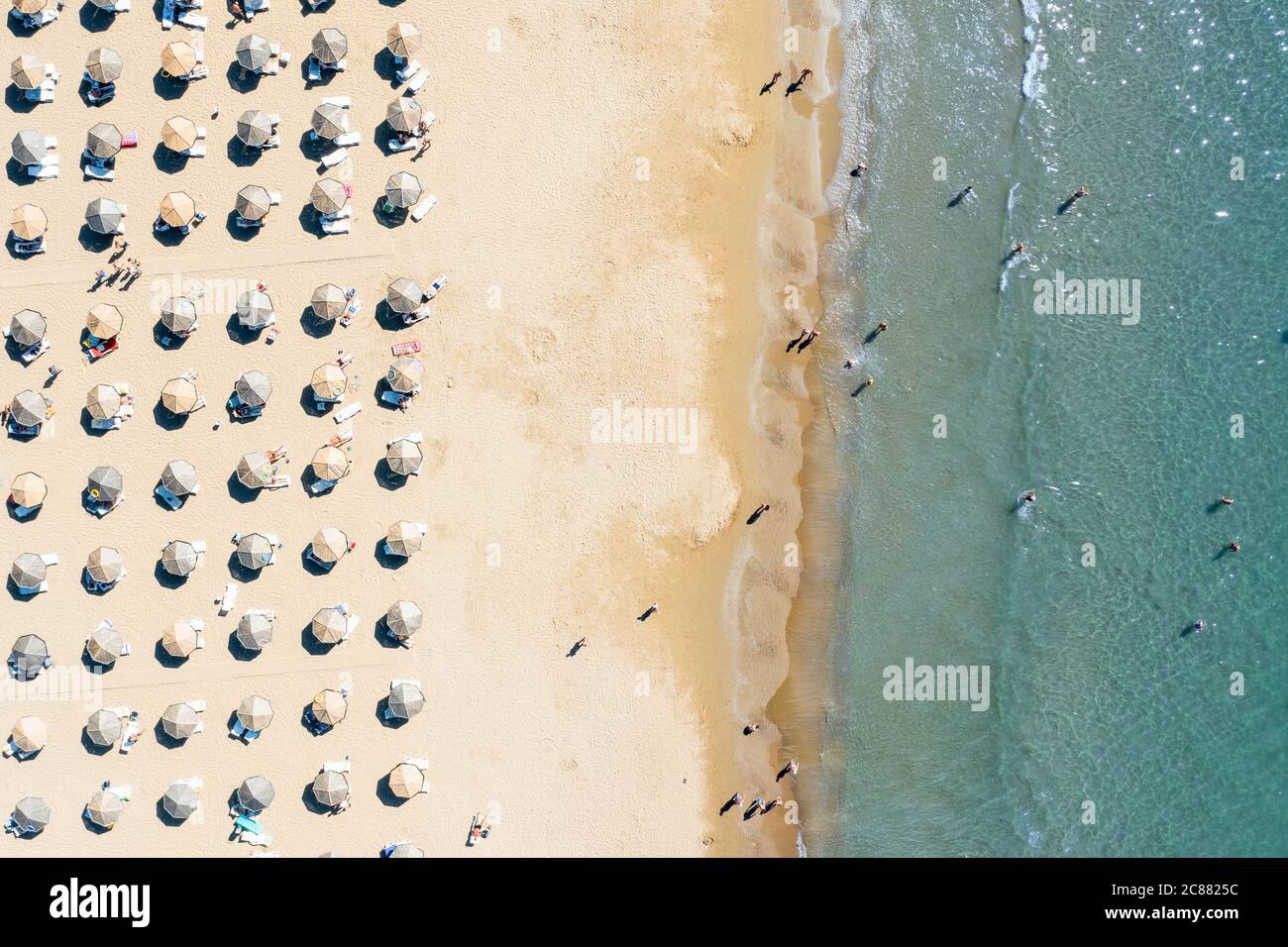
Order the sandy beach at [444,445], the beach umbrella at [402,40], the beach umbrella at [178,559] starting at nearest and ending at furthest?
1. the beach umbrella at [178,559]
2. the beach umbrella at [402,40]
3. the sandy beach at [444,445]

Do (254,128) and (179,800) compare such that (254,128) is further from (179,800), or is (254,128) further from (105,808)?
(105,808)

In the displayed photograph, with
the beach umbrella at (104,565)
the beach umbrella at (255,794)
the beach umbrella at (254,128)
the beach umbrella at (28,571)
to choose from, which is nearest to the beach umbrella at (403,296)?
the beach umbrella at (254,128)

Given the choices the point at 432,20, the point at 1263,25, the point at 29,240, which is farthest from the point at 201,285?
the point at 1263,25

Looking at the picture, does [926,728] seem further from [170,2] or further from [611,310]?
[170,2]

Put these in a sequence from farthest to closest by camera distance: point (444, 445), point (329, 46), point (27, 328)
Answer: point (444, 445) → point (329, 46) → point (27, 328)

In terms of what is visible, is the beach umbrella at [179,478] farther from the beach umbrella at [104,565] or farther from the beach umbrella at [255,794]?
the beach umbrella at [255,794]

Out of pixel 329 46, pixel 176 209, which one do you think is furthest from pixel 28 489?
pixel 329 46

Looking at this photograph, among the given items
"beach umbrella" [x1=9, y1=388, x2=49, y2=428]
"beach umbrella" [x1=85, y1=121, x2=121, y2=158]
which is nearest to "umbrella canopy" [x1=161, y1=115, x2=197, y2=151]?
"beach umbrella" [x1=85, y1=121, x2=121, y2=158]
